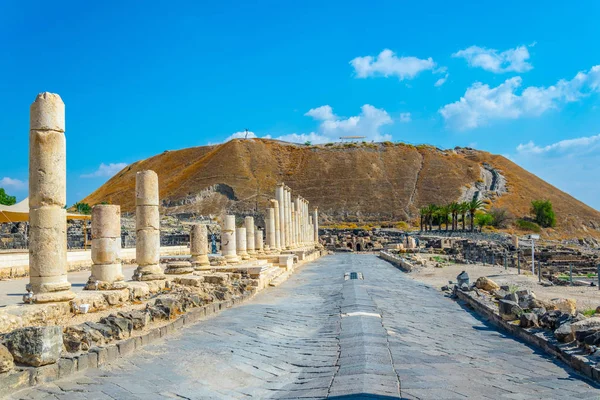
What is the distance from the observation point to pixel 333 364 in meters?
6.97

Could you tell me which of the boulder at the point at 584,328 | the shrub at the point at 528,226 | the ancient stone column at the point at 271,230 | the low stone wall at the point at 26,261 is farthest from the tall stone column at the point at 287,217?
the shrub at the point at 528,226

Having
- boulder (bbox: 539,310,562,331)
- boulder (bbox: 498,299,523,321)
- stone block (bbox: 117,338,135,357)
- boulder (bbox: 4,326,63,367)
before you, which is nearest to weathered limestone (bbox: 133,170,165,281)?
stone block (bbox: 117,338,135,357)

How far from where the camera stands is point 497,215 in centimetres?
8681

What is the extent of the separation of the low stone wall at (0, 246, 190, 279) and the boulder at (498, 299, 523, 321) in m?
13.1

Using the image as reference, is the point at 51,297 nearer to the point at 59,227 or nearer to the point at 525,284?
the point at 59,227

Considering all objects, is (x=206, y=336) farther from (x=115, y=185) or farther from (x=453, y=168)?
(x=115, y=185)

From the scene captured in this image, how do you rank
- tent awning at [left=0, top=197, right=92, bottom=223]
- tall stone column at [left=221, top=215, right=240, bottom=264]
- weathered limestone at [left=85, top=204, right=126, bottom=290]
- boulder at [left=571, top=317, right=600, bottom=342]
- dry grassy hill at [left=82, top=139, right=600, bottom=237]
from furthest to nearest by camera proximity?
dry grassy hill at [left=82, top=139, right=600, bottom=237], tent awning at [left=0, top=197, right=92, bottom=223], tall stone column at [left=221, top=215, right=240, bottom=264], weathered limestone at [left=85, top=204, right=126, bottom=290], boulder at [left=571, top=317, right=600, bottom=342]

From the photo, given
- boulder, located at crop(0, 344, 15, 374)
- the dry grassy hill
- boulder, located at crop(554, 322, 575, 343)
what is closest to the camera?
boulder, located at crop(0, 344, 15, 374)

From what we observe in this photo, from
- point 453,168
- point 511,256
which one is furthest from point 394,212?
point 511,256

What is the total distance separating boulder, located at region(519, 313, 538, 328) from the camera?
29.6 feet

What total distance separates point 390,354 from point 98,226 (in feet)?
22.4

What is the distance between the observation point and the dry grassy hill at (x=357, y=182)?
313ft

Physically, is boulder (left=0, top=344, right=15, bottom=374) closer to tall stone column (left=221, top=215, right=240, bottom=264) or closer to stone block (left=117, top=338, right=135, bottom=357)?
stone block (left=117, top=338, right=135, bottom=357)

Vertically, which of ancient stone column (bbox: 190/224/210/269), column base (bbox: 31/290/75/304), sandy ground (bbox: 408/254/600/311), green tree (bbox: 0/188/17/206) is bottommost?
sandy ground (bbox: 408/254/600/311)
